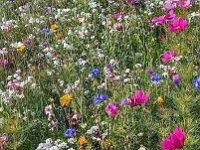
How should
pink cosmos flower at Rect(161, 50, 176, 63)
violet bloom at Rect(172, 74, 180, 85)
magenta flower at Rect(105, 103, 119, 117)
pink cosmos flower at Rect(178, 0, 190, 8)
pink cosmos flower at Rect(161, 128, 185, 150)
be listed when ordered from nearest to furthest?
1. pink cosmos flower at Rect(161, 128, 185, 150)
2. magenta flower at Rect(105, 103, 119, 117)
3. violet bloom at Rect(172, 74, 180, 85)
4. pink cosmos flower at Rect(161, 50, 176, 63)
5. pink cosmos flower at Rect(178, 0, 190, 8)

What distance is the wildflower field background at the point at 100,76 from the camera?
356cm

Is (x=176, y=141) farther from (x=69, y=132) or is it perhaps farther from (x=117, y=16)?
(x=117, y=16)

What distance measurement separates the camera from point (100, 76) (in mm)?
4348

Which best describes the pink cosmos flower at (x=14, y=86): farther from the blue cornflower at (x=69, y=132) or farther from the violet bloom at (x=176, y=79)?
the violet bloom at (x=176, y=79)

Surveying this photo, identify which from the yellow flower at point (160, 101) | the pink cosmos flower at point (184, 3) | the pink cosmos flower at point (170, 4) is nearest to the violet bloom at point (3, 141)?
the yellow flower at point (160, 101)

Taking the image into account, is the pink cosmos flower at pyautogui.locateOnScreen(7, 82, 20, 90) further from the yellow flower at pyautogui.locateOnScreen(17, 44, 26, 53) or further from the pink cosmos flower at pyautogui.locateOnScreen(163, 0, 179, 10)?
the pink cosmos flower at pyautogui.locateOnScreen(163, 0, 179, 10)

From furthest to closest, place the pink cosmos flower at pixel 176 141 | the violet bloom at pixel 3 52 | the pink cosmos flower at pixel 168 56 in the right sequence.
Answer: the violet bloom at pixel 3 52, the pink cosmos flower at pixel 168 56, the pink cosmos flower at pixel 176 141

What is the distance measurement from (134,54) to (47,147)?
60.6 inches

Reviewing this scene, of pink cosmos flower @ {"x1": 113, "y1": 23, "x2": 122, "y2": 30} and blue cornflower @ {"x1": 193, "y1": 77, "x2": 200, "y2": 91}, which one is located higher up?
pink cosmos flower @ {"x1": 113, "y1": 23, "x2": 122, "y2": 30}

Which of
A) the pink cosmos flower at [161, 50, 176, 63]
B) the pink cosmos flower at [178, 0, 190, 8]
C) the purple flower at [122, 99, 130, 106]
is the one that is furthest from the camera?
the pink cosmos flower at [178, 0, 190, 8]

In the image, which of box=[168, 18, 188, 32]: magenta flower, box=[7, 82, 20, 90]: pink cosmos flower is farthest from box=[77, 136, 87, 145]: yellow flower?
box=[168, 18, 188, 32]: magenta flower

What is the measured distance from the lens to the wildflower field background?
356cm

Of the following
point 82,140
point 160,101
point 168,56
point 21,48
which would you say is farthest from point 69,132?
point 21,48

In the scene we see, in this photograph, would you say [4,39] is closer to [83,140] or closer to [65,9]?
[65,9]
